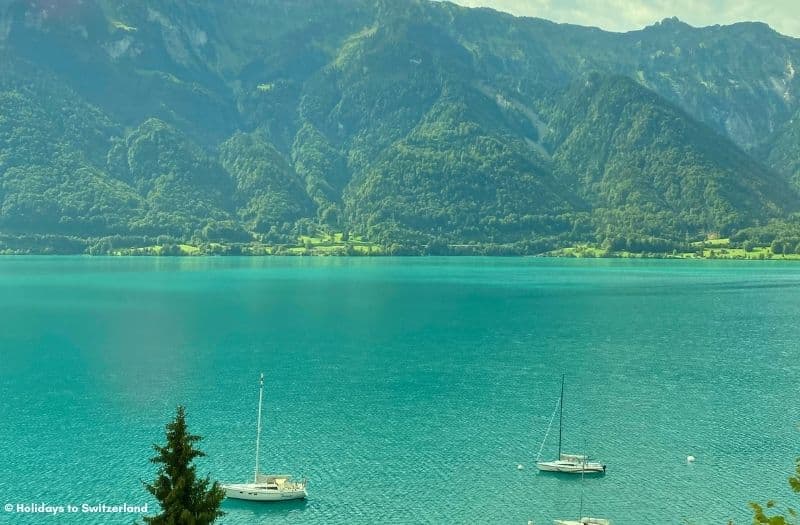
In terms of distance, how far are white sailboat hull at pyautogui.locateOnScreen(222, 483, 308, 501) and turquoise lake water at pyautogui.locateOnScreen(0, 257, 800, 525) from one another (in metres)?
1.06

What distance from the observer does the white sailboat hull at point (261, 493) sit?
63875mm

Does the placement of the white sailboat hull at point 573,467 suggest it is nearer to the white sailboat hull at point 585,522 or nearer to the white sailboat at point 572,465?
the white sailboat at point 572,465

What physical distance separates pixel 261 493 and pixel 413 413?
2868cm

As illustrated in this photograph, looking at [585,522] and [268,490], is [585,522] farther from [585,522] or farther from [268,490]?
[268,490]

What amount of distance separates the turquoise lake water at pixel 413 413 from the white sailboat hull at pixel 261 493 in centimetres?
106

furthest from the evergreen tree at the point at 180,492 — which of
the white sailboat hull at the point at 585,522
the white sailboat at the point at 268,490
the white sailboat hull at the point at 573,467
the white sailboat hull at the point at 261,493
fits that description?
the white sailboat hull at the point at 573,467

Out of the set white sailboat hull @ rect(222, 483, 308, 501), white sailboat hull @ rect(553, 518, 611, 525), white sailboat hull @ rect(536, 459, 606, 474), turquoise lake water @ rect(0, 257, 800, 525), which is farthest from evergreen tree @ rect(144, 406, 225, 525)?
white sailboat hull @ rect(536, 459, 606, 474)

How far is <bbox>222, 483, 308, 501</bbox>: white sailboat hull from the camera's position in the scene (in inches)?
2515

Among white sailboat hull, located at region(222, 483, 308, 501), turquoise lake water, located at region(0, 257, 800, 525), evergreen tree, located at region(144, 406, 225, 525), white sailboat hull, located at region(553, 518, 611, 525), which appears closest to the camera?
evergreen tree, located at region(144, 406, 225, 525)

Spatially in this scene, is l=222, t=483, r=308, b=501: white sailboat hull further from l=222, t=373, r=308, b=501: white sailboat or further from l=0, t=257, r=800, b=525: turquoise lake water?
l=0, t=257, r=800, b=525: turquoise lake water

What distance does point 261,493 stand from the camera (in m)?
64.1

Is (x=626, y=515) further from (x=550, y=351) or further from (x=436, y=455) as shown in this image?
(x=550, y=351)

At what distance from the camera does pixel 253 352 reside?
12875 cm

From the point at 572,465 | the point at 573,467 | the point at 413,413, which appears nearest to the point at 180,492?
the point at 573,467
